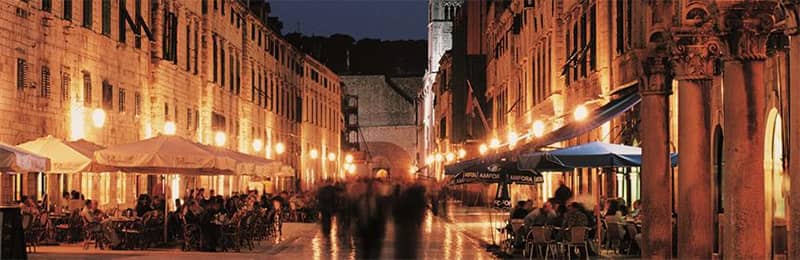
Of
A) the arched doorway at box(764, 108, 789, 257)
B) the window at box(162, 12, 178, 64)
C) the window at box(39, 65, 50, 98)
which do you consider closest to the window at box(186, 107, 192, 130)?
the window at box(162, 12, 178, 64)

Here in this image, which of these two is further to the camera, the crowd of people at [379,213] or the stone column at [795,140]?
the crowd of people at [379,213]

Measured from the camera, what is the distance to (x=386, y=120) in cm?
14538

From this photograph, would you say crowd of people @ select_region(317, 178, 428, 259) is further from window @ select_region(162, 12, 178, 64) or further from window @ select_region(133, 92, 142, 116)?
window @ select_region(162, 12, 178, 64)

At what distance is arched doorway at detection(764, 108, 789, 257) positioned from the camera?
2056 centimetres

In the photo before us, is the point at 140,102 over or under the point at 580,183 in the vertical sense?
over

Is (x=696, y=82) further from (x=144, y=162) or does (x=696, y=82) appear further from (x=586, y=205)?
(x=144, y=162)

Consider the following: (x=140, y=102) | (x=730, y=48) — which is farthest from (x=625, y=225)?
(x=140, y=102)

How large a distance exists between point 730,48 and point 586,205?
Result: 11.4 meters

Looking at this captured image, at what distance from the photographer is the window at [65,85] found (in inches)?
1321

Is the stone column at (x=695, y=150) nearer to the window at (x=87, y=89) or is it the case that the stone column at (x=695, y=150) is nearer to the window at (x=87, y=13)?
the window at (x=87, y=89)

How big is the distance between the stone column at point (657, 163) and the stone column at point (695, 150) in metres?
1.08

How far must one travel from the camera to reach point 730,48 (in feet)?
57.8

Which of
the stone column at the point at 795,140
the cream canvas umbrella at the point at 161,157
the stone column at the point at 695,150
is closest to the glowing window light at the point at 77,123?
the cream canvas umbrella at the point at 161,157

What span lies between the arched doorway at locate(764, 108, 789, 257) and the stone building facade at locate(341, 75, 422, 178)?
377 feet
